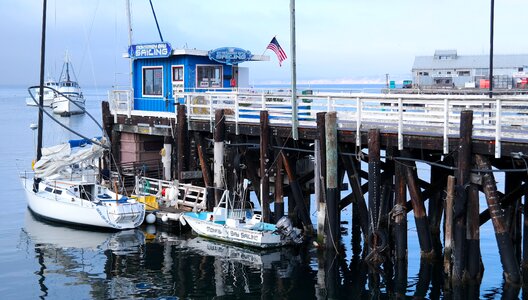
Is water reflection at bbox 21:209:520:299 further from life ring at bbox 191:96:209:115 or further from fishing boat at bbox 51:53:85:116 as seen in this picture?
fishing boat at bbox 51:53:85:116

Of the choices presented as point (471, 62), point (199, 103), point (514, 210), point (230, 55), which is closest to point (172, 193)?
point (199, 103)

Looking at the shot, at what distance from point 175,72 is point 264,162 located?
819 cm

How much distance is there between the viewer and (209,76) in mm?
30922

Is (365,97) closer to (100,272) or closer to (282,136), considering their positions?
(282,136)

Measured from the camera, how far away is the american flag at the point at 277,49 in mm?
28464

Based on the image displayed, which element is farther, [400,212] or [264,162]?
[264,162]

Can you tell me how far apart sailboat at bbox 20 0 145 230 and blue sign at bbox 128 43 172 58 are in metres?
3.70

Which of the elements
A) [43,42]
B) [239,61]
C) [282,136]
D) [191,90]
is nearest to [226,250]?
[282,136]

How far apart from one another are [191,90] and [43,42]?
790 centimetres

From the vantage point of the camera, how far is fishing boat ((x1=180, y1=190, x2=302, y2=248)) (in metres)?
23.8

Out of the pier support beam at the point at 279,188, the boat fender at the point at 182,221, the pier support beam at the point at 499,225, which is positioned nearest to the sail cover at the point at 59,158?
the boat fender at the point at 182,221

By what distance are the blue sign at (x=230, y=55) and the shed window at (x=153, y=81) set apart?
2.50m

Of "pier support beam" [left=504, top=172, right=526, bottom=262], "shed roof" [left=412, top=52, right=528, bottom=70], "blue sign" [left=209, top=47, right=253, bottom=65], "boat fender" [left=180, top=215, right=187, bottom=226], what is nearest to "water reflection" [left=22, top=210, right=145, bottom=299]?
"boat fender" [left=180, top=215, right=187, bottom=226]

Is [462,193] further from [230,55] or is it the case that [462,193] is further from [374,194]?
[230,55]
